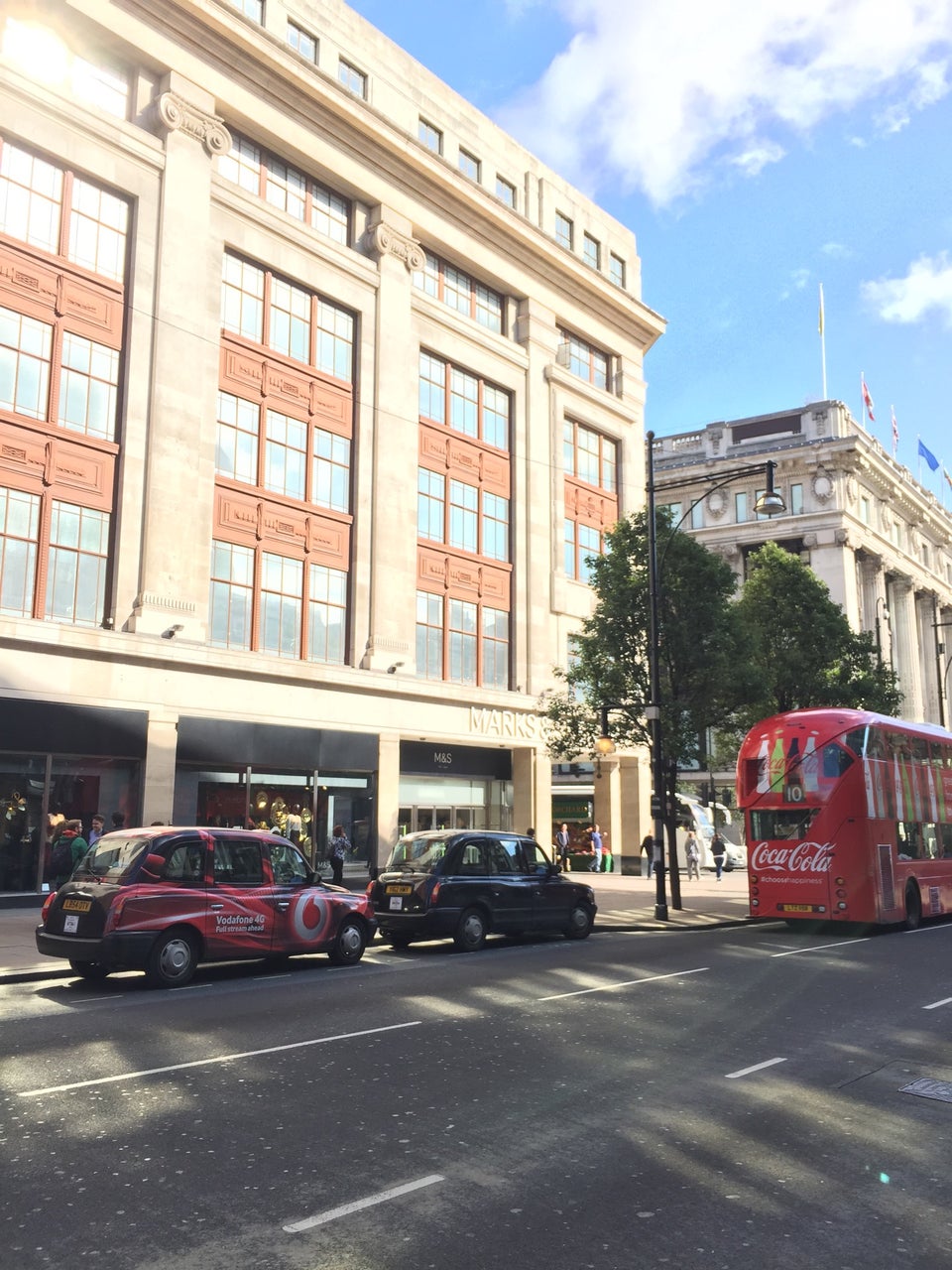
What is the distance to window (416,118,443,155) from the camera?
34.6 meters

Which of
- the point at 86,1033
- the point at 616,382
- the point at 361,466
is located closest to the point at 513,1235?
the point at 86,1033

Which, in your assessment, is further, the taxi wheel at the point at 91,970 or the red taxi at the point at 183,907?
the taxi wheel at the point at 91,970

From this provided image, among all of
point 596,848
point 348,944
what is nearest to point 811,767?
point 348,944

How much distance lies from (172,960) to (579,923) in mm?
8281

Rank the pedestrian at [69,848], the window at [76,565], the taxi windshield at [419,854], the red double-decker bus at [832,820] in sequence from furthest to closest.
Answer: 1. the window at [76,565]
2. the red double-decker bus at [832,820]
3. the pedestrian at [69,848]
4. the taxi windshield at [419,854]

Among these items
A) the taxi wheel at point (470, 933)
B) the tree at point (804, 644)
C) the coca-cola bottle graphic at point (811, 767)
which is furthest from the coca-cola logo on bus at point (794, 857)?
the tree at point (804, 644)

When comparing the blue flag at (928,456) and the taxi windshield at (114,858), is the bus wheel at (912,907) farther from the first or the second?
the blue flag at (928,456)

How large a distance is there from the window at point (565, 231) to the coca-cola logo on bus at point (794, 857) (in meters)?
28.1

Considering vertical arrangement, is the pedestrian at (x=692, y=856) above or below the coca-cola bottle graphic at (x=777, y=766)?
below

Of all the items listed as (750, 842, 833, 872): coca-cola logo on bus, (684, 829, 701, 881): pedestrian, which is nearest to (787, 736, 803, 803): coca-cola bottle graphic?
(750, 842, 833, 872): coca-cola logo on bus

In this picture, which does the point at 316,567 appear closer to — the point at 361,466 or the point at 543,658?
the point at 361,466

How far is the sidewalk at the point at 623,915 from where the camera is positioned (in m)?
13.5

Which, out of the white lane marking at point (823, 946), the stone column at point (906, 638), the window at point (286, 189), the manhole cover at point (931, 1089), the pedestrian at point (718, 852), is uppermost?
the window at point (286, 189)

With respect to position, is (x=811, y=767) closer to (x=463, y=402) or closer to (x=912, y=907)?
(x=912, y=907)
